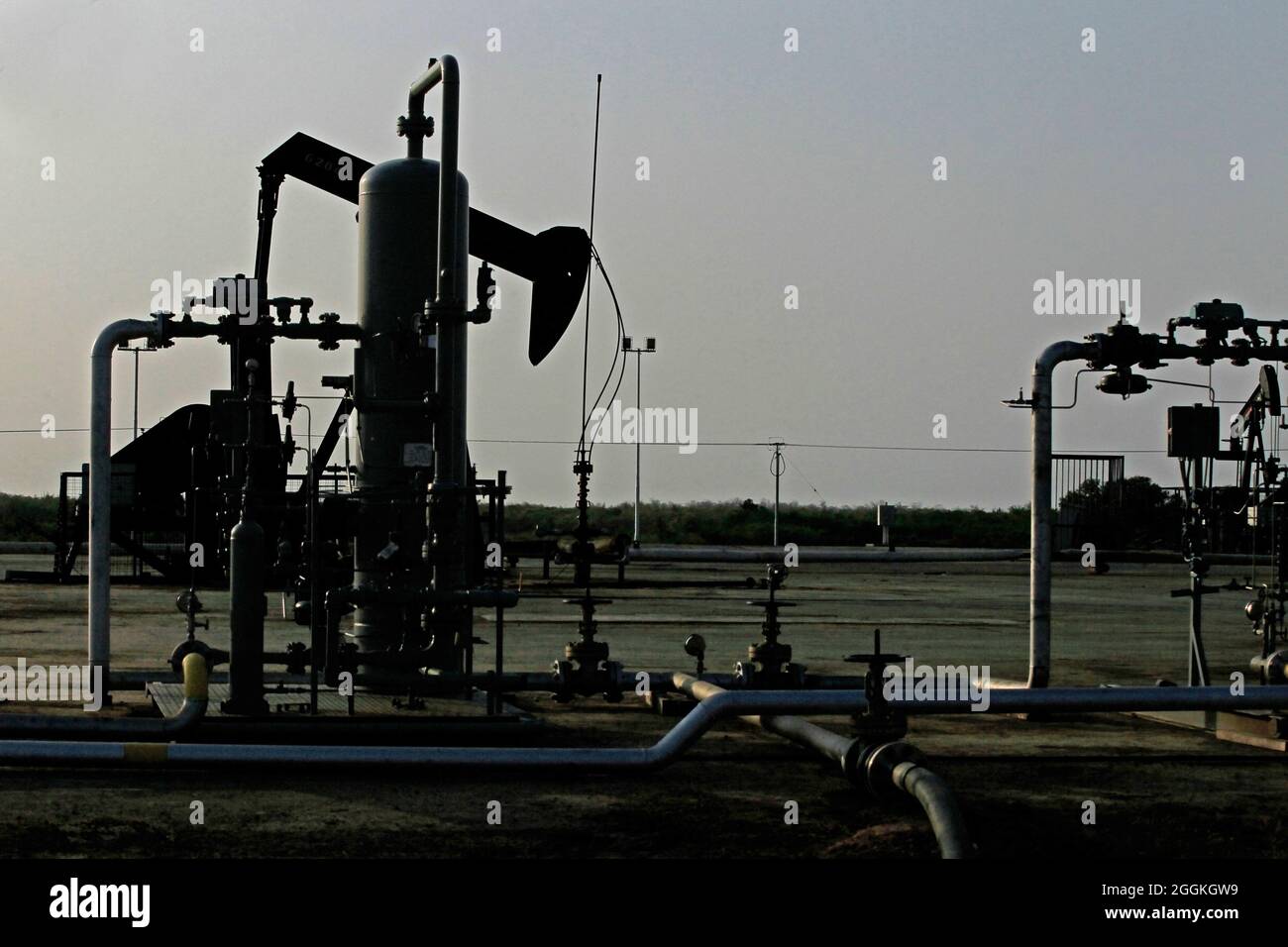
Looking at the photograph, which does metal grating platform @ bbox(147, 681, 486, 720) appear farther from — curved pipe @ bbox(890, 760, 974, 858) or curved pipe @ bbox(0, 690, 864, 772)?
curved pipe @ bbox(890, 760, 974, 858)

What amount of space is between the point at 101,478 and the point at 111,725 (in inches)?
132

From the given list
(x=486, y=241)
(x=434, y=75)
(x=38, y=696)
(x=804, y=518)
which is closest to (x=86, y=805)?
(x=38, y=696)

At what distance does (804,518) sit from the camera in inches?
3012

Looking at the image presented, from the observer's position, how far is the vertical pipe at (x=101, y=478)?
13.1 meters

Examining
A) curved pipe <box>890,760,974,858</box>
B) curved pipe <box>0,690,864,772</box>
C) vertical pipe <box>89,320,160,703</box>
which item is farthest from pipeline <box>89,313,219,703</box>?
curved pipe <box>890,760,974,858</box>

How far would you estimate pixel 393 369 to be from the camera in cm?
1328

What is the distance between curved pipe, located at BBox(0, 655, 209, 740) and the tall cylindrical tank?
2666mm

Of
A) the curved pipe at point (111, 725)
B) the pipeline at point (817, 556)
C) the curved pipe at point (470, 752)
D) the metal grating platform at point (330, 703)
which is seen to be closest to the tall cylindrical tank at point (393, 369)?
the metal grating platform at point (330, 703)

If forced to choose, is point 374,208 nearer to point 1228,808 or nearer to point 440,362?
point 440,362

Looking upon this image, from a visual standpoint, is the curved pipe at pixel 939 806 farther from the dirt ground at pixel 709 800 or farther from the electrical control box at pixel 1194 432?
the electrical control box at pixel 1194 432

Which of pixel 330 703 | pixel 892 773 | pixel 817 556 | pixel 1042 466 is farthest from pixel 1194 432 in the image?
pixel 817 556

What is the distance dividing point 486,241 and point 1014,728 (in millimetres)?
7092

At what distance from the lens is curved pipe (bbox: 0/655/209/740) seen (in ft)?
32.8

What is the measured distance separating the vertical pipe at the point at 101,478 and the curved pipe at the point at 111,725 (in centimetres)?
255
